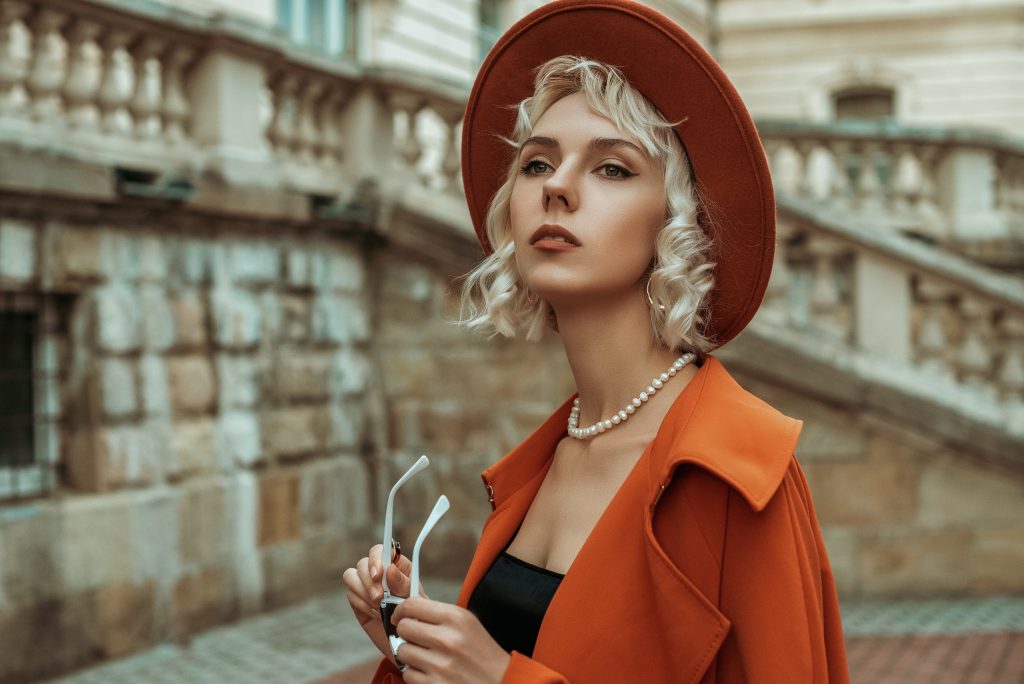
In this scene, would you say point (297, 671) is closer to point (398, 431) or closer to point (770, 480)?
point (398, 431)

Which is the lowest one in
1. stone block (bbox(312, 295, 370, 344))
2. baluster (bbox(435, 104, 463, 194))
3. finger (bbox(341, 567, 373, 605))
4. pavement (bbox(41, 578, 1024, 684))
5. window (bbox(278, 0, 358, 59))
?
A: pavement (bbox(41, 578, 1024, 684))

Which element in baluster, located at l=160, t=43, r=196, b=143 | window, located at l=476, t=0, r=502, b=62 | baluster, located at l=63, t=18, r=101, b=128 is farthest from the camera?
window, located at l=476, t=0, r=502, b=62

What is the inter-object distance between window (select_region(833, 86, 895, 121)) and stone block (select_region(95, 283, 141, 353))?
19.0 metres

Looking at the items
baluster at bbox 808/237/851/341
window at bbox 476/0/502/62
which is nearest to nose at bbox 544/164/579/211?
baluster at bbox 808/237/851/341

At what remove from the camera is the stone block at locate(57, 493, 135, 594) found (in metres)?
5.94

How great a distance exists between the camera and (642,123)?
195cm

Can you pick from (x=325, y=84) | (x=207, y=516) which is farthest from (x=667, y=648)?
(x=325, y=84)

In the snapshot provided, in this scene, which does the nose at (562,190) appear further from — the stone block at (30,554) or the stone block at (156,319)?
the stone block at (156,319)

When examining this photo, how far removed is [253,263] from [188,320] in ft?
2.27

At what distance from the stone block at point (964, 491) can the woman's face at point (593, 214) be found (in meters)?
5.68

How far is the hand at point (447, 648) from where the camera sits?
5.87 feet

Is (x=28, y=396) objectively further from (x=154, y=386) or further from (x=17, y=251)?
(x=17, y=251)

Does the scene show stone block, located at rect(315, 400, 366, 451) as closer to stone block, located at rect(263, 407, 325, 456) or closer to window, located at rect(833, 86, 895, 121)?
stone block, located at rect(263, 407, 325, 456)

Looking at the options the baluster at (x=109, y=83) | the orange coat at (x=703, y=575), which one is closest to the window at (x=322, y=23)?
the baluster at (x=109, y=83)
